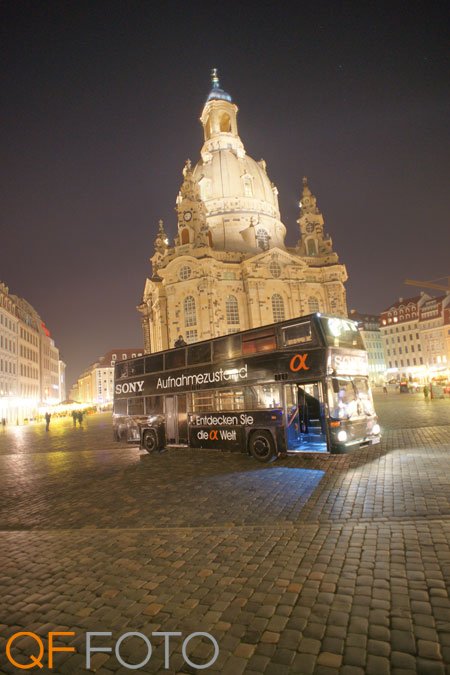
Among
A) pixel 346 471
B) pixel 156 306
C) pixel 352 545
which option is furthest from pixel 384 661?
pixel 156 306

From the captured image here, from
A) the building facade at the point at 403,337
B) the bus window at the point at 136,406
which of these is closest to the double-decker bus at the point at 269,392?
the bus window at the point at 136,406

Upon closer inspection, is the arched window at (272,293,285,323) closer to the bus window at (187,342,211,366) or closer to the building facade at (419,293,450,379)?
the building facade at (419,293,450,379)

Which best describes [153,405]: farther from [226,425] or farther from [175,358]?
[226,425]

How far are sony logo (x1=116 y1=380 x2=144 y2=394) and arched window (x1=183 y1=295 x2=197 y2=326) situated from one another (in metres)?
40.3

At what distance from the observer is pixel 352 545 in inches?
216

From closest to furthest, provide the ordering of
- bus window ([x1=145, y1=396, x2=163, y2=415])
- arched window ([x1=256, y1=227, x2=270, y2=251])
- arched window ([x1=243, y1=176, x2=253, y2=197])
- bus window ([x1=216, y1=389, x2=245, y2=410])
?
bus window ([x1=216, y1=389, x2=245, y2=410]), bus window ([x1=145, y1=396, x2=163, y2=415]), arched window ([x1=256, y1=227, x2=270, y2=251]), arched window ([x1=243, y1=176, x2=253, y2=197])

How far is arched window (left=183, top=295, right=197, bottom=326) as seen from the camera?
59.3 metres

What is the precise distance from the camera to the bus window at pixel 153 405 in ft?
54.6

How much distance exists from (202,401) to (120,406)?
5653 millimetres

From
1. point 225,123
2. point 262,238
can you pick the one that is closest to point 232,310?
point 262,238

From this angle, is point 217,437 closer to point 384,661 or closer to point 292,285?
point 384,661

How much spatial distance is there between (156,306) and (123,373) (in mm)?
44550

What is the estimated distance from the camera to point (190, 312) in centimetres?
5962

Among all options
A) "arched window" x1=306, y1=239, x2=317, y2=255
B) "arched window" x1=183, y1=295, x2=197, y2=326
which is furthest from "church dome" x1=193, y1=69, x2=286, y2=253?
"arched window" x1=183, y1=295, x2=197, y2=326
